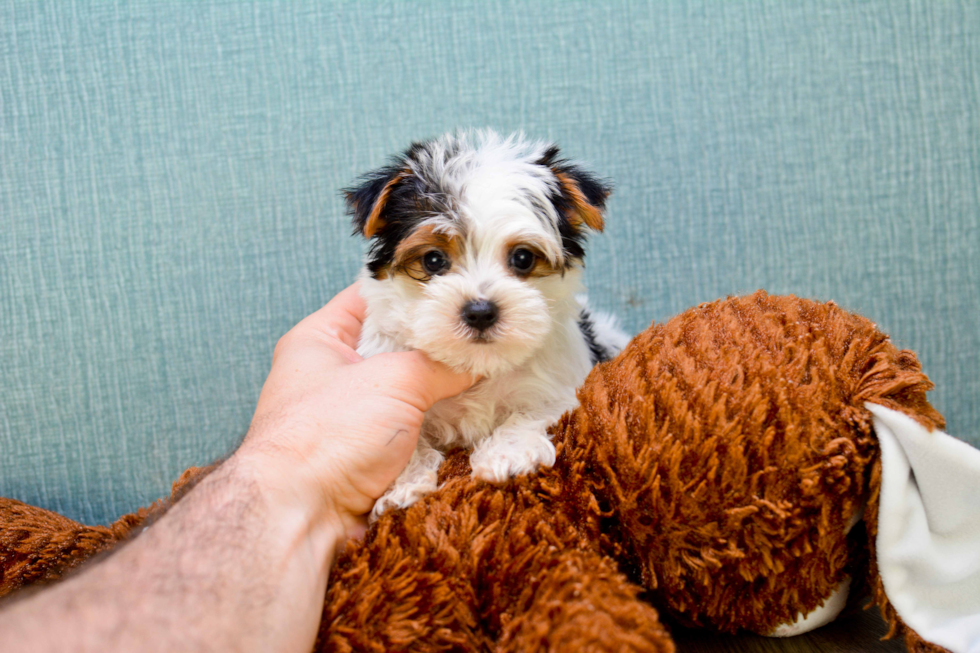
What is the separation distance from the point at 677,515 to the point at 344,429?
0.68 m

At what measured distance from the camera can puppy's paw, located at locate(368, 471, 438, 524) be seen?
124 centimetres

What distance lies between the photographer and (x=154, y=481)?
2.21 m

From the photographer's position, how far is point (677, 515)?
41.3 inches

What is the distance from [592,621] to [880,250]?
2028mm

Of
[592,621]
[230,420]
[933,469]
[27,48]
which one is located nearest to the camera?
[592,621]

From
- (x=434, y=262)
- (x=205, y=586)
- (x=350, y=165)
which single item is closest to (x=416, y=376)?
(x=434, y=262)

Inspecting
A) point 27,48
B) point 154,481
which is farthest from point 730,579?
point 27,48

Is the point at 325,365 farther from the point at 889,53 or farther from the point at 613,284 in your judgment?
the point at 889,53

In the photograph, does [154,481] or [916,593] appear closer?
[916,593]

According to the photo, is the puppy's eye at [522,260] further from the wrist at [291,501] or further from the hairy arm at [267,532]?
the wrist at [291,501]

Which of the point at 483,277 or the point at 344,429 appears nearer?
the point at 344,429

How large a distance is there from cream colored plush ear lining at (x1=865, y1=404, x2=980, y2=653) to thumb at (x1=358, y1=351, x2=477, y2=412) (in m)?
0.87

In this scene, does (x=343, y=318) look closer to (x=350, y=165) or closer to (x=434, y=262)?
(x=434, y=262)

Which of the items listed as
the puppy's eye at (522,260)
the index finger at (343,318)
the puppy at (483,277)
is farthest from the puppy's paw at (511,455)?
the index finger at (343,318)
